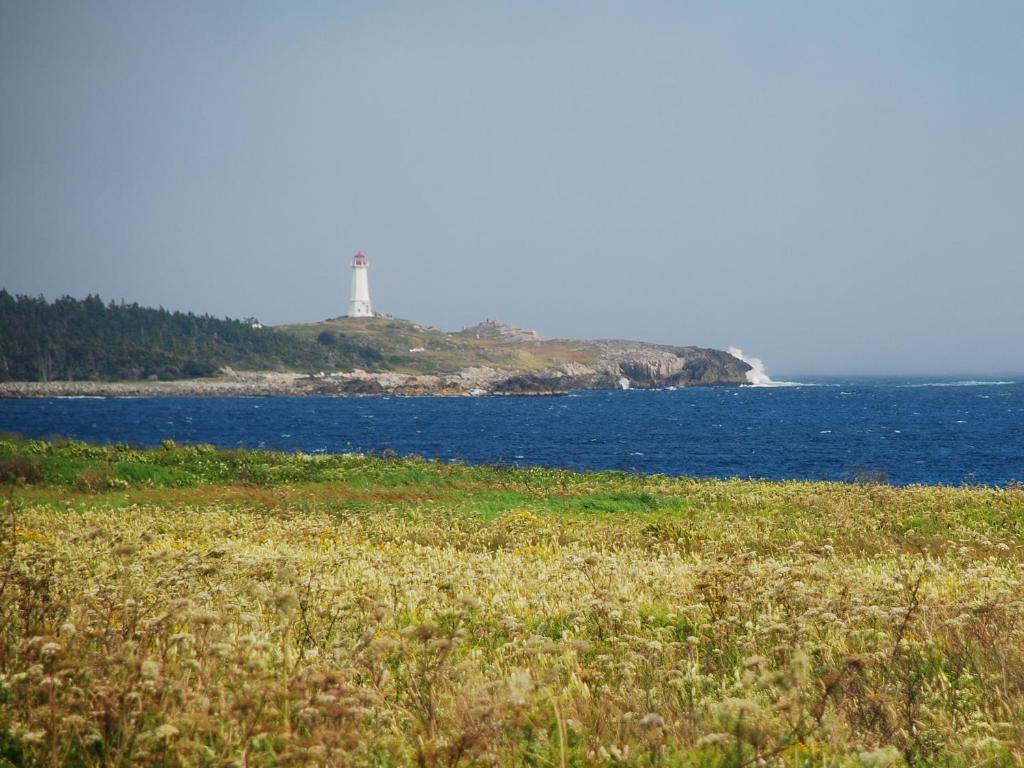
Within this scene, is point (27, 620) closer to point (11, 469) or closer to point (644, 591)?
point (644, 591)

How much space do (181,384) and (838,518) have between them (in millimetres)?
178316

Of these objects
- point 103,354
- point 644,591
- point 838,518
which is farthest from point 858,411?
point 103,354

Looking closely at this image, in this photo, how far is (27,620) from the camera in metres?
6.82

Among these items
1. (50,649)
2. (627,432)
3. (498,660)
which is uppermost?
(50,649)

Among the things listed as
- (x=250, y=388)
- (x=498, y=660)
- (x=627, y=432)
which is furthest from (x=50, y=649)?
(x=250, y=388)

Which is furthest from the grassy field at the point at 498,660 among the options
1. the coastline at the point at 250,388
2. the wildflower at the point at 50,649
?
the coastline at the point at 250,388

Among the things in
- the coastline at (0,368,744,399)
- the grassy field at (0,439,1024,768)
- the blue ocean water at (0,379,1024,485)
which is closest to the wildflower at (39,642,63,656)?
the grassy field at (0,439,1024,768)

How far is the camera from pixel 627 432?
89375 millimetres

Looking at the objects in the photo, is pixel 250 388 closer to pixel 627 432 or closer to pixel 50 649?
pixel 627 432

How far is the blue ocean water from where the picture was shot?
196 ft

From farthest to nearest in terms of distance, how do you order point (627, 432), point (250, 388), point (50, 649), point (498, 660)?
1. point (250, 388)
2. point (627, 432)
3. point (498, 660)
4. point (50, 649)

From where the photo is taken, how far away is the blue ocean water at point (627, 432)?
196 feet

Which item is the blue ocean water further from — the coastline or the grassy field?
the grassy field

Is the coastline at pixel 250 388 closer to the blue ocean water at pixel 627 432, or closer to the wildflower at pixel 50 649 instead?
the blue ocean water at pixel 627 432
